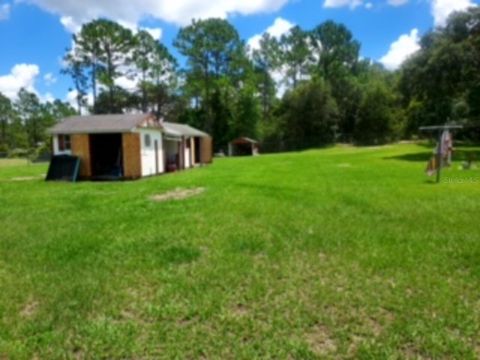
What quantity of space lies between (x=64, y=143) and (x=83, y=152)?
1.84m

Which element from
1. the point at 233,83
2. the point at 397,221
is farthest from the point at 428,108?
the point at 397,221

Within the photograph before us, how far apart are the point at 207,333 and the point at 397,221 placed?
4.68 m

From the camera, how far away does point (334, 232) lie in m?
6.21

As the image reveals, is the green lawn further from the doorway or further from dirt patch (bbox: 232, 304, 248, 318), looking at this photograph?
the doorway

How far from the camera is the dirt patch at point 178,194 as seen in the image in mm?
10412

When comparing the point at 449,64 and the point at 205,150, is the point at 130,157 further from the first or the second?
the point at 449,64

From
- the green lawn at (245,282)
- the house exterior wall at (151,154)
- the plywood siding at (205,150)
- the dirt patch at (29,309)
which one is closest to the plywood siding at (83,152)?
the house exterior wall at (151,154)

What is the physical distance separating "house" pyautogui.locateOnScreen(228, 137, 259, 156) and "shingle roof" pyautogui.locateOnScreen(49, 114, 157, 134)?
23359mm

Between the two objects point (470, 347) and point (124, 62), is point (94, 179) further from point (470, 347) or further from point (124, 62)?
point (124, 62)

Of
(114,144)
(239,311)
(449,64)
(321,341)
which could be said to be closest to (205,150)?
(114,144)

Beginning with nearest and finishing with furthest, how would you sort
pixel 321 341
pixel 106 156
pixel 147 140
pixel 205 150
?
pixel 321 341, pixel 147 140, pixel 106 156, pixel 205 150

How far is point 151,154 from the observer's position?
19.1m

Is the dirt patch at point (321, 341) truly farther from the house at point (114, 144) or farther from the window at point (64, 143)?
the window at point (64, 143)

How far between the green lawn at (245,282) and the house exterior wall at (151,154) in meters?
9.79
